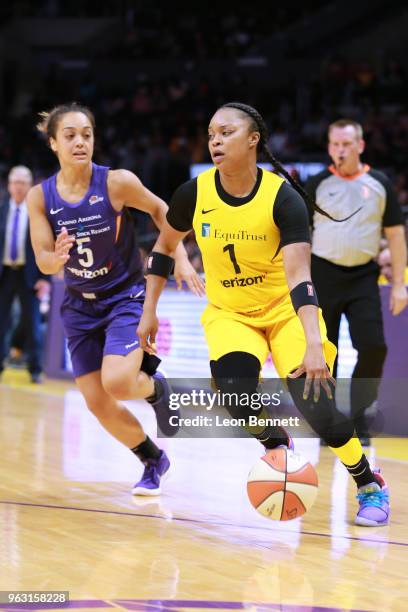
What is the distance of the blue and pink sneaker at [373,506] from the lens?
479cm

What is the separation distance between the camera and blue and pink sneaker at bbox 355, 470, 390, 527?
4785mm

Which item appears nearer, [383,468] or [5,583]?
[5,583]

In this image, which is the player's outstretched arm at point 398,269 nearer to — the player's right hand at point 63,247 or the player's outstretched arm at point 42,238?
the player's outstretched arm at point 42,238

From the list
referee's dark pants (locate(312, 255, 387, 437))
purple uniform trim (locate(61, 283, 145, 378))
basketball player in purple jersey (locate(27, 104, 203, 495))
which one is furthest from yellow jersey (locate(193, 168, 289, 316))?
referee's dark pants (locate(312, 255, 387, 437))

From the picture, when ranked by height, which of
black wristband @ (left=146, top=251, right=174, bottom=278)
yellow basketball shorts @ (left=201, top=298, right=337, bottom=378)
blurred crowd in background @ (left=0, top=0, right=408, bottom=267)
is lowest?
yellow basketball shorts @ (left=201, top=298, right=337, bottom=378)

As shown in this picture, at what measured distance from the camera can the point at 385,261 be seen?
857 centimetres

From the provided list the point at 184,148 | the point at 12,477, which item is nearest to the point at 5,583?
the point at 12,477

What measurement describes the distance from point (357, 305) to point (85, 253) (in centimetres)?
227

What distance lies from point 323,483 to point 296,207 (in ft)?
6.69

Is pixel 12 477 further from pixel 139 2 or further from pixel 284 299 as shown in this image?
pixel 139 2

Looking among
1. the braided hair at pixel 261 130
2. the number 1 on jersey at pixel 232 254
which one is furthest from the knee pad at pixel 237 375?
the braided hair at pixel 261 130

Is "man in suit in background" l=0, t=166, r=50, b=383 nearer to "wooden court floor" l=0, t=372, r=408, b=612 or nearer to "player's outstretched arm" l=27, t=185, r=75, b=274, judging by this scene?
"wooden court floor" l=0, t=372, r=408, b=612

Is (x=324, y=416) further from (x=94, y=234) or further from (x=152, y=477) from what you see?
(x=94, y=234)

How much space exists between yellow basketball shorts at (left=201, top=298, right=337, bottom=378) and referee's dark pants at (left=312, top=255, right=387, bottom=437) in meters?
2.12
